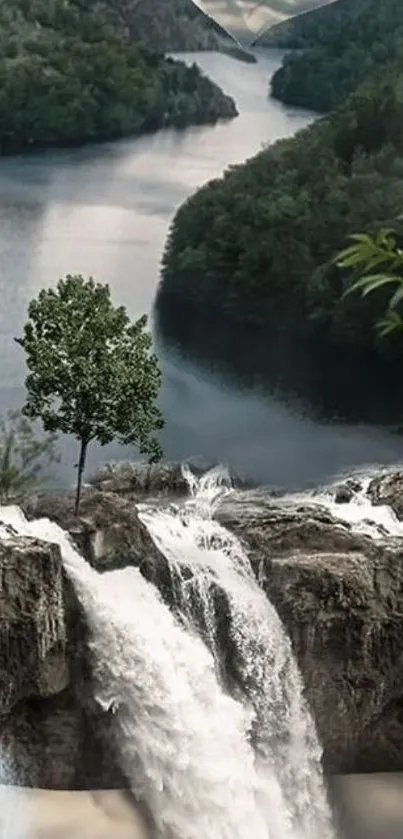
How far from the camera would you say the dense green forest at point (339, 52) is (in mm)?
15336

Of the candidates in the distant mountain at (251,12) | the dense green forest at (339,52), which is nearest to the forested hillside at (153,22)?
the dense green forest at (339,52)

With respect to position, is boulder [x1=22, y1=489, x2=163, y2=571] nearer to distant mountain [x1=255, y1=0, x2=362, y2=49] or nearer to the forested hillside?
distant mountain [x1=255, y1=0, x2=362, y2=49]

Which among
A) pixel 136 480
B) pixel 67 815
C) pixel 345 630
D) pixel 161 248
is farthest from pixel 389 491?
pixel 67 815

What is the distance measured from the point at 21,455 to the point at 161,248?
402 cm

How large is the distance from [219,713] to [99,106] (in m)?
9.32

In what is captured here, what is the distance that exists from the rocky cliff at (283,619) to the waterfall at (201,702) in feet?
0.46

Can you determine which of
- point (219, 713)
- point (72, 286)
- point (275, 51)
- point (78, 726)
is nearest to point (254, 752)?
point (219, 713)

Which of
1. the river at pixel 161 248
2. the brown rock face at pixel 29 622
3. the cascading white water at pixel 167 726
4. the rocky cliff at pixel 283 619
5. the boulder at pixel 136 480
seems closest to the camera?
the brown rock face at pixel 29 622

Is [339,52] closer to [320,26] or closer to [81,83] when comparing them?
[320,26]

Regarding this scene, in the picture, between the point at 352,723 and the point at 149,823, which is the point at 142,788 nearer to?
the point at 149,823

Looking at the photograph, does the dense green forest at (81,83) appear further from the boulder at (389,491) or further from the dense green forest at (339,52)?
the boulder at (389,491)

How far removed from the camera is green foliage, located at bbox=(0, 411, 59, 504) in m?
12.2

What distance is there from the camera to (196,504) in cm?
1178

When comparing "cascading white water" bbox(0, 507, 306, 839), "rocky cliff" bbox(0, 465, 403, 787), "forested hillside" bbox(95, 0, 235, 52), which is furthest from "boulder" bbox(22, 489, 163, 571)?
"forested hillside" bbox(95, 0, 235, 52)
